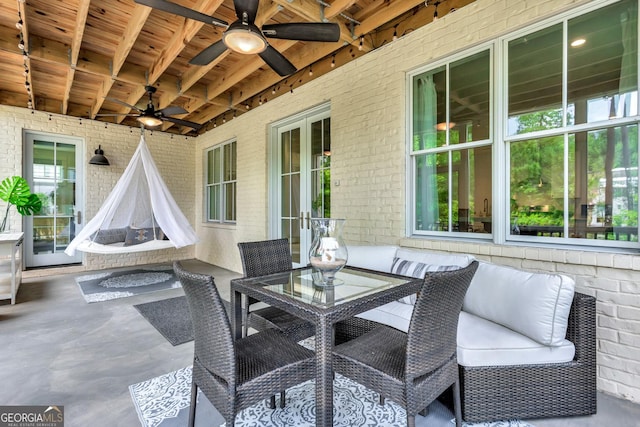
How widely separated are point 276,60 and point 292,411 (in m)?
2.51

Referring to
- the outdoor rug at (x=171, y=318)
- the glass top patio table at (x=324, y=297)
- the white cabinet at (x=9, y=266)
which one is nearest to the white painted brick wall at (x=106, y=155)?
the white cabinet at (x=9, y=266)

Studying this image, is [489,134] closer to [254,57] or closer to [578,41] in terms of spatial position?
[578,41]

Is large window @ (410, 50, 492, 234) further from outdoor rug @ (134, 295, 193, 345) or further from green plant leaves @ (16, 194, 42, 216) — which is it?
green plant leaves @ (16, 194, 42, 216)

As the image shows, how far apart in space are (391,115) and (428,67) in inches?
21.2

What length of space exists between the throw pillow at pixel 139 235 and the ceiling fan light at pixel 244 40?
4.24m

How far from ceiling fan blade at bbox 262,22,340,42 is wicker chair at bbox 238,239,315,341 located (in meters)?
1.54

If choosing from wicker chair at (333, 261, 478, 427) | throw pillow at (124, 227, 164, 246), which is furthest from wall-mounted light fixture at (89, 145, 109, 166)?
wicker chair at (333, 261, 478, 427)

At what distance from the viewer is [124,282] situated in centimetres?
484

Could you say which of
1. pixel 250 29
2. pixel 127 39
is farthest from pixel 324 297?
pixel 127 39

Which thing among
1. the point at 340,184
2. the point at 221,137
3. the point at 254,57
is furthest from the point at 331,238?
the point at 221,137

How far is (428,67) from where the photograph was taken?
293cm

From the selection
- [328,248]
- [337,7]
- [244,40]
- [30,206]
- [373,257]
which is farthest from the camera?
[30,206]

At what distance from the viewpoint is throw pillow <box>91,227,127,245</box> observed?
5.20m

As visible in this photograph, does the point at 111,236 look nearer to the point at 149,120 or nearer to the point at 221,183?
the point at 221,183
